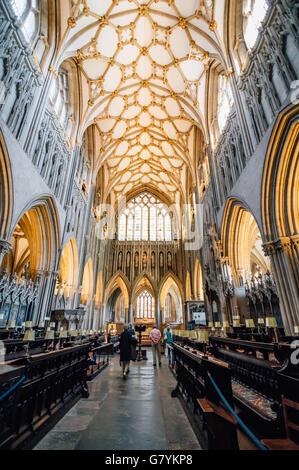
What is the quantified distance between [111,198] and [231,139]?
49.1ft

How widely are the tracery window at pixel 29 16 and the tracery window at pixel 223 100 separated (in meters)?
8.61

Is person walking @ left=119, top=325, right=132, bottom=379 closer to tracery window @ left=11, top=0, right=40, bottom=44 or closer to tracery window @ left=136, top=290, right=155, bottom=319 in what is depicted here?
tracery window @ left=11, top=0, right=40, bottom=44

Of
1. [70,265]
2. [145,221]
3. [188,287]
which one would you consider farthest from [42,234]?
[145,221]

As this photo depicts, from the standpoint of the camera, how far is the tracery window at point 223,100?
10547 mm

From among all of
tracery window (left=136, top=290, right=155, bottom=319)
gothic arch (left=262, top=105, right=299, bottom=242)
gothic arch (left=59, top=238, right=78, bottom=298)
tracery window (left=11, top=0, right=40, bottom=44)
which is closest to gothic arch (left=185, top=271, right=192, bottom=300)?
tracery window (left=136, top=290, right=155, bottom=319)

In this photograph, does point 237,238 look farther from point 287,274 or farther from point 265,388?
point 265,388

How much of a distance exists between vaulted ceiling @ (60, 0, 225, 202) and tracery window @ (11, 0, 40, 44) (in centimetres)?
113

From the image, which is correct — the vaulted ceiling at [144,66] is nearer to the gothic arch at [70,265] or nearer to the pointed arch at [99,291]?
the gothic arch at [70,265]

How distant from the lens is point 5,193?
21.1ft

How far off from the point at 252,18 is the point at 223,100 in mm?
3365

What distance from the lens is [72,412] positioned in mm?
3295

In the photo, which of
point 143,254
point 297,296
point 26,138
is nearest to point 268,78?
point 297,296

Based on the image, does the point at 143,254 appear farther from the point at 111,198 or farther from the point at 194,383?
the point at 194,383

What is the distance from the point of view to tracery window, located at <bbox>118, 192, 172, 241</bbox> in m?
22.7
